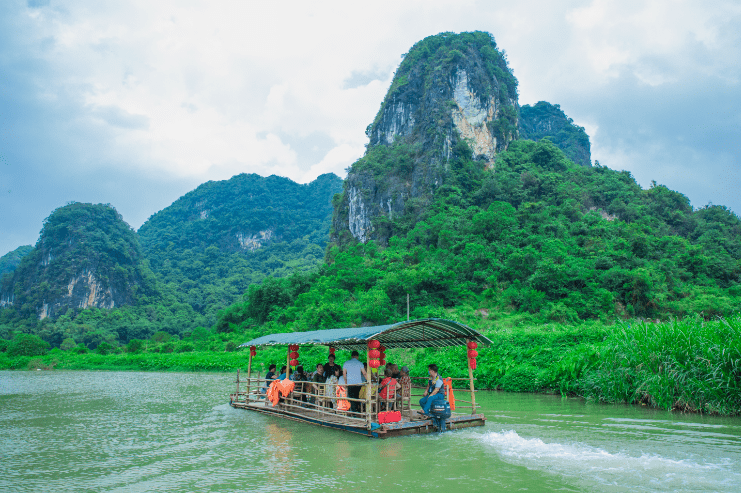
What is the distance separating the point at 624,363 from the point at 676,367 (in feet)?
5.02

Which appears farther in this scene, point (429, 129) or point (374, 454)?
point (429, 129)

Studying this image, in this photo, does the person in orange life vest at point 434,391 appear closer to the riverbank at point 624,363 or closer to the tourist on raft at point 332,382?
the tourist on raft at point 332,382

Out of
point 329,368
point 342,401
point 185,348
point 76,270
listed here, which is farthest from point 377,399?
point 76,270

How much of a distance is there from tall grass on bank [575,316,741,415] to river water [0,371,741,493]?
Answer: 563 mm

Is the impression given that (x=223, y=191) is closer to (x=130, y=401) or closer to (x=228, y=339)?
(x=228, y=339)

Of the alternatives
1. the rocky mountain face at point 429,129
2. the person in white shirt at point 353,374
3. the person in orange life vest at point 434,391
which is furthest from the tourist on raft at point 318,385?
the rocky mountain face at point 429,129

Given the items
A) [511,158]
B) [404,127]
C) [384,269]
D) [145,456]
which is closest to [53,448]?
[145,456]

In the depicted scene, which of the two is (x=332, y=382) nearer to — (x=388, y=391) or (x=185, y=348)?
(x=388, y=391)

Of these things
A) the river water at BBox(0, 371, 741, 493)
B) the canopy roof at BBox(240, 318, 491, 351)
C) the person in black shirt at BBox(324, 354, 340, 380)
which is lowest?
the river water at BBox(0, 371, 741, 493)

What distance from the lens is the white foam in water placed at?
17.5 feet

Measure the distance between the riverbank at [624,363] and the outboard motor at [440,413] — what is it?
5441mm

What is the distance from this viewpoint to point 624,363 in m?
11.4

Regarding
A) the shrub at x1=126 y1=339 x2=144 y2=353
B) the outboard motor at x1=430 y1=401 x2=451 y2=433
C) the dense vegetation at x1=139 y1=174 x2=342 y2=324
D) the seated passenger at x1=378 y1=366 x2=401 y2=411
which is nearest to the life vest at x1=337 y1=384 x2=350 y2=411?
the seated passenger at x1=378 y1=366 x2=401 y2=411

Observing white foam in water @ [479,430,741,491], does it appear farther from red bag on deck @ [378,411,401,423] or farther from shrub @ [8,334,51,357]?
shrub @ [8,334,51,357]
